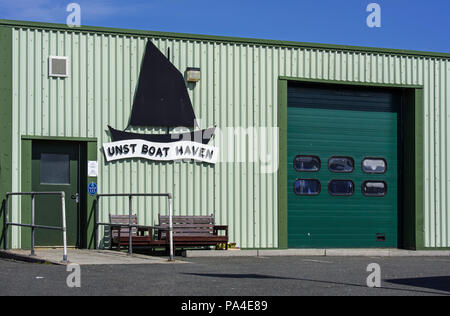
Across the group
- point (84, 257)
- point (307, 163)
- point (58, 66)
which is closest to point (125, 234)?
point (84, 257)

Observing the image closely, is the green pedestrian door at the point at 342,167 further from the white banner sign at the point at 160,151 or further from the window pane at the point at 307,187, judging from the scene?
the white banner sign at the point at 160,151

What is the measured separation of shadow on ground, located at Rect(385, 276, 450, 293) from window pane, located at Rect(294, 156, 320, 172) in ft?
23.6

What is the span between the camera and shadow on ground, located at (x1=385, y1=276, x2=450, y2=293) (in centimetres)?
1064

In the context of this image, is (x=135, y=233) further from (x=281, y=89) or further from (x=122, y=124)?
(x=281, y=89)

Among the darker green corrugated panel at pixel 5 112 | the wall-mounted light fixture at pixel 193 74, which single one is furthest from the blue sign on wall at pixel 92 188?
the wall-mounted light fixture at pixel 193 74

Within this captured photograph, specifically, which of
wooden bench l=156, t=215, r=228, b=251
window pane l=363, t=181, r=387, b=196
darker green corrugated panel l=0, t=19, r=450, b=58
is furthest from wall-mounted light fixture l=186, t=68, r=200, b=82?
window pane l=363, t=181, r=387, b=196

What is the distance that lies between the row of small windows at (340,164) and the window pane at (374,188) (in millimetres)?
274

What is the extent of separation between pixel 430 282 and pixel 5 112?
9391 millimetres

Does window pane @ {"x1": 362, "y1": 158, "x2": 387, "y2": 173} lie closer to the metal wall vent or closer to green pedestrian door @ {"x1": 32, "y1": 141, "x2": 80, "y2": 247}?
green pedestrian door @ {"x1": 32, "y1": 141, "x2": 80, "y2": 247}

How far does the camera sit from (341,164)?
19.4 meters

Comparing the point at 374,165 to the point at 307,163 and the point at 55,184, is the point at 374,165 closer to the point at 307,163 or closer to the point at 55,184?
the point at 307,163

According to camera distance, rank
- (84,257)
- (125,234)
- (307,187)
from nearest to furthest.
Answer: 1. (84,257)
2. (125,234)
3. (307,187)

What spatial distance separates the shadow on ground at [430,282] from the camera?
419 inches

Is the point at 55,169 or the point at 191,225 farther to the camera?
the point at 191,225
